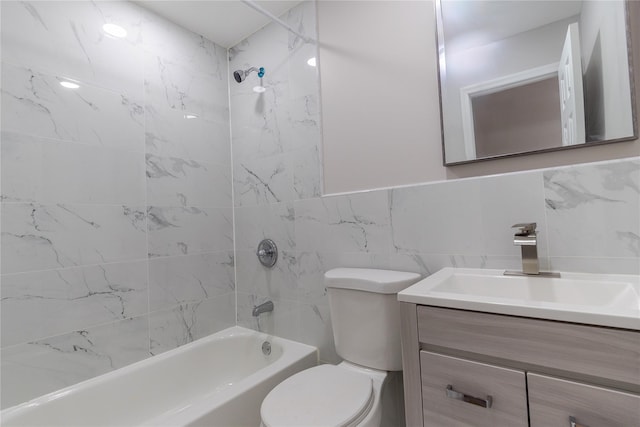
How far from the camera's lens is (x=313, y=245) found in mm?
1609

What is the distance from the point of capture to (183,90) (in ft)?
5.96

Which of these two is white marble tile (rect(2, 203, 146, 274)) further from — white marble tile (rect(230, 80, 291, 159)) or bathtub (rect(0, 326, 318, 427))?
white marble tile (rect(230, 80, 291, 159))

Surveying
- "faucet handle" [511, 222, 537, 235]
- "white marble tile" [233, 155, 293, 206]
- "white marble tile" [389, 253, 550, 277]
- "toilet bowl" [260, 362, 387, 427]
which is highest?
"white marble tile" [233, 155, 293, 206]

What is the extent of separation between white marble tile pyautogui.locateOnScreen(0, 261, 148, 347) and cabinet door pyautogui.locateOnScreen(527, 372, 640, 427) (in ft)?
5.59

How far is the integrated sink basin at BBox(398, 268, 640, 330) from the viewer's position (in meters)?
0.62

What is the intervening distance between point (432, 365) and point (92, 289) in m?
1.52

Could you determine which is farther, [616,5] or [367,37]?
[367,37]

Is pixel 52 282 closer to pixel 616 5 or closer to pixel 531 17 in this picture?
pixel 531 17

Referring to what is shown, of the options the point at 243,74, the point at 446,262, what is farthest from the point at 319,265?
the point at 243,74

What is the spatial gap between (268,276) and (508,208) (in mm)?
1343

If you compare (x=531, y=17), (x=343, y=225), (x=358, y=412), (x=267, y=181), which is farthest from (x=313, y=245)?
(x=531, y=17)

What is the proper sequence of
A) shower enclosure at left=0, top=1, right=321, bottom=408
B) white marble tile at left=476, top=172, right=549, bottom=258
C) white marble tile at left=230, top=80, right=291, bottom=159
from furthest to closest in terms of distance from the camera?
white marble tile at left=230, top=80, right=291, bottom=159 → shower enclosure at left=0, top=1, right=321, bottom=408 → white marble tile at left=476, top=172, right=549, bottom=258

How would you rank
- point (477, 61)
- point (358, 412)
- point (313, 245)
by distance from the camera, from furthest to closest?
point (313, 245) → point (477, 61) → point (358, 412)

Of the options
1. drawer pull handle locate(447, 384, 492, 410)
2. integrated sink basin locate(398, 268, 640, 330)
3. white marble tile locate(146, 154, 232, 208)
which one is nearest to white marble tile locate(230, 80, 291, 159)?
white marble tile locate(146, 154, 232, 208)
